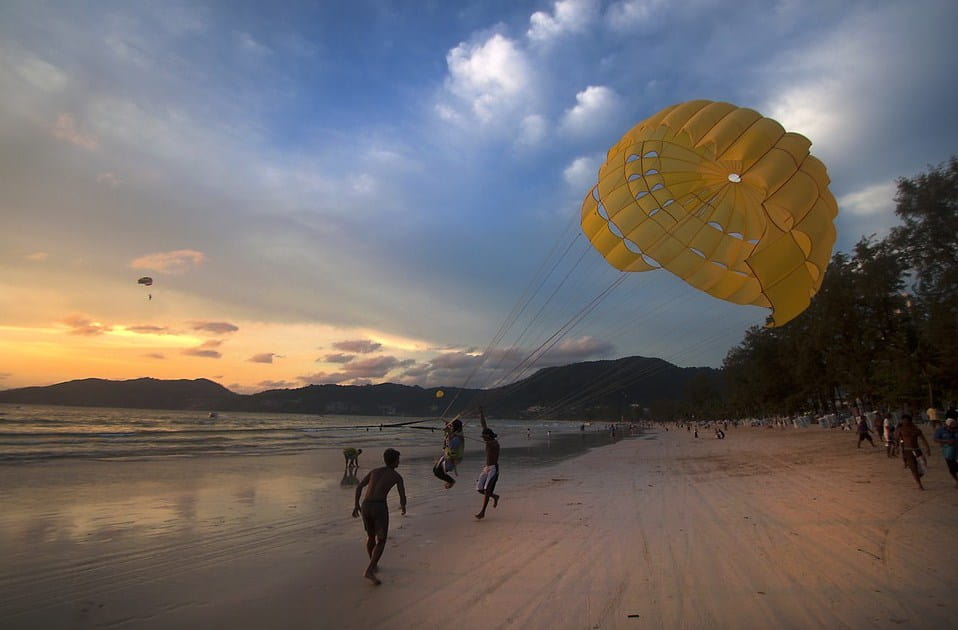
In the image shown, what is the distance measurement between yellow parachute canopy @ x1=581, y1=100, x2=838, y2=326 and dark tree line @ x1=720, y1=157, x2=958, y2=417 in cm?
1283

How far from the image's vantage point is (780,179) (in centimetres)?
777

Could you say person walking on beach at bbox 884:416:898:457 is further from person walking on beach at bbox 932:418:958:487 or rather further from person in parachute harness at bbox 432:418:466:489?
person in parachute harness at bbox 432:418:466:489

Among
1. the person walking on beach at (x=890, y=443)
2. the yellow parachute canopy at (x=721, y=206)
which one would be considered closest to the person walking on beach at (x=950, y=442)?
the yellow parachute canopy at (x=721, y=206)

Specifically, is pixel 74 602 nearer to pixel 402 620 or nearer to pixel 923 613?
pixel 402 620

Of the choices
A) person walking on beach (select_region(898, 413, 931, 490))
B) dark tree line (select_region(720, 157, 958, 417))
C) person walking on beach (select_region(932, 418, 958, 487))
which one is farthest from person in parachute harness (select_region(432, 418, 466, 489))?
dark tree line (select_region(720, 157, 958, 417))

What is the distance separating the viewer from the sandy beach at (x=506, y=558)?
461 centimetres

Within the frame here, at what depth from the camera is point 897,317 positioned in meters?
25.7

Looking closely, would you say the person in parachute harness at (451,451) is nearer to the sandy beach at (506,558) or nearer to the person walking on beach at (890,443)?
the sandy beach at (506,558)

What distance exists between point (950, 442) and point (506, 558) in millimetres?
9628

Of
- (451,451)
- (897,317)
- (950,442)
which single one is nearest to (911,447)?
(950,442)

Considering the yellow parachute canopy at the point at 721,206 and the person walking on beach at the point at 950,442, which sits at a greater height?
the yellow parachute canopy at the point at 721,206

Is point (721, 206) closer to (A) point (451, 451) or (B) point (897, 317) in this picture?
(A) point (451, 451)

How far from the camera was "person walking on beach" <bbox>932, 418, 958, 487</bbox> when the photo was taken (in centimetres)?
983

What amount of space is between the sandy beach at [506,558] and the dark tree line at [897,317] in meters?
10.2
